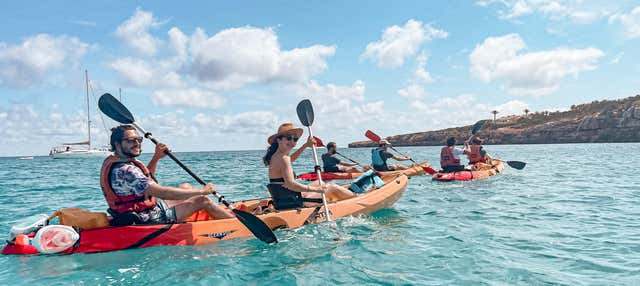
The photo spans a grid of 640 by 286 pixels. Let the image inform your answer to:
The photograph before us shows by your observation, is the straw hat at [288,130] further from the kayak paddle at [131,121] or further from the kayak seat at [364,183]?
the kayak seat at [364,183]

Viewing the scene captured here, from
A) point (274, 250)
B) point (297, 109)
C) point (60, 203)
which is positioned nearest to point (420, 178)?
point (297, 109)

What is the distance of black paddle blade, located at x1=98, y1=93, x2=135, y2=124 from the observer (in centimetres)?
612

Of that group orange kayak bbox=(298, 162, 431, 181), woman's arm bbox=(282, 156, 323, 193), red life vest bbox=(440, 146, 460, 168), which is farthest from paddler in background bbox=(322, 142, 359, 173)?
woman's arm bbox=(282, 156, 323, 193)

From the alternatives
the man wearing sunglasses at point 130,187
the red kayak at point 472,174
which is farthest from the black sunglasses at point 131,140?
the red kayak at point 472,174

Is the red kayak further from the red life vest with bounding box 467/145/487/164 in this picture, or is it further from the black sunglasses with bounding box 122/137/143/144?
the black sunglasses with bounding box 122/137/143/144

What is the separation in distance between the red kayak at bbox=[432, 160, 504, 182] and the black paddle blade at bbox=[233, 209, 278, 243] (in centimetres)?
952

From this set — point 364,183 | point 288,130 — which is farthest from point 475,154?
point 288,130

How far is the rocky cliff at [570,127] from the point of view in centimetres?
6272

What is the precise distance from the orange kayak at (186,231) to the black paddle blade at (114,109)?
76.0 inches

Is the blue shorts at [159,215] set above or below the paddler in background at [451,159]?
below

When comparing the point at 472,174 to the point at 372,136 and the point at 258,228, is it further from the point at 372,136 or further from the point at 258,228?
the point at 258,228

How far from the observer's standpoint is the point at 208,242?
18.4 feet

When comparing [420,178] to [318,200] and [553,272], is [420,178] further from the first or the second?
[553,272]

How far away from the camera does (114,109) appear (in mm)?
6168
